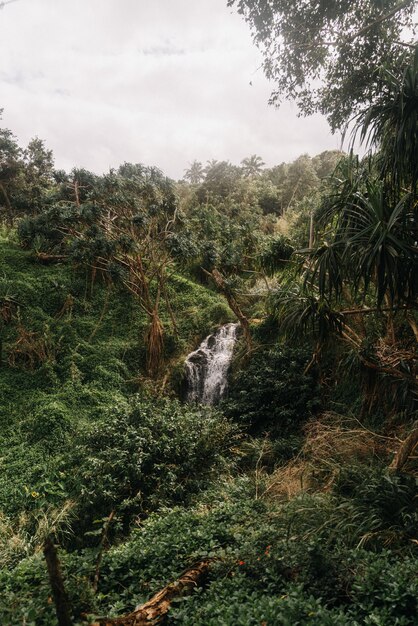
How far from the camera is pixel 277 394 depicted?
844cm

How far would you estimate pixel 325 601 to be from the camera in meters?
2.96

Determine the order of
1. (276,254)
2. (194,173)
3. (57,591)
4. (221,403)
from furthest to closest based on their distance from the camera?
(194,173), (221,403), (276,254), (57,591)

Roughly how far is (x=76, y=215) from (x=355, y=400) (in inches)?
315

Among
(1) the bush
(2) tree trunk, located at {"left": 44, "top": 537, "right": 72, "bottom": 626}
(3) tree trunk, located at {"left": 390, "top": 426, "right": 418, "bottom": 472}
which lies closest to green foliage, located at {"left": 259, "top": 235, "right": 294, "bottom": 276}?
(1) the bush

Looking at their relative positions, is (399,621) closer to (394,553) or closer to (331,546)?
(394,553)

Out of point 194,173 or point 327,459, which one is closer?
point 327,459

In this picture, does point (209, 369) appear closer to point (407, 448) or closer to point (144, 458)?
point (144, 458)

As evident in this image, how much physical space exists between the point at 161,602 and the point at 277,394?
5.63 m

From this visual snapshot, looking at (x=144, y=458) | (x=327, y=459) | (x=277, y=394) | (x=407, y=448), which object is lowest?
(x=144, y=458)

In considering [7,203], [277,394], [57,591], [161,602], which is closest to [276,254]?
[277,394]

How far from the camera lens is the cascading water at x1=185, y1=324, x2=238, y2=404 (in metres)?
10.1

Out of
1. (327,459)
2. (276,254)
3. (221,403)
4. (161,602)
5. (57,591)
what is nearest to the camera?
(57,591)

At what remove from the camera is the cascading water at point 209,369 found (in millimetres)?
10094

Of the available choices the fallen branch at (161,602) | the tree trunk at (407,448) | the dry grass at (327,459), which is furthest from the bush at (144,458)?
the tree trunk at (407,448)
